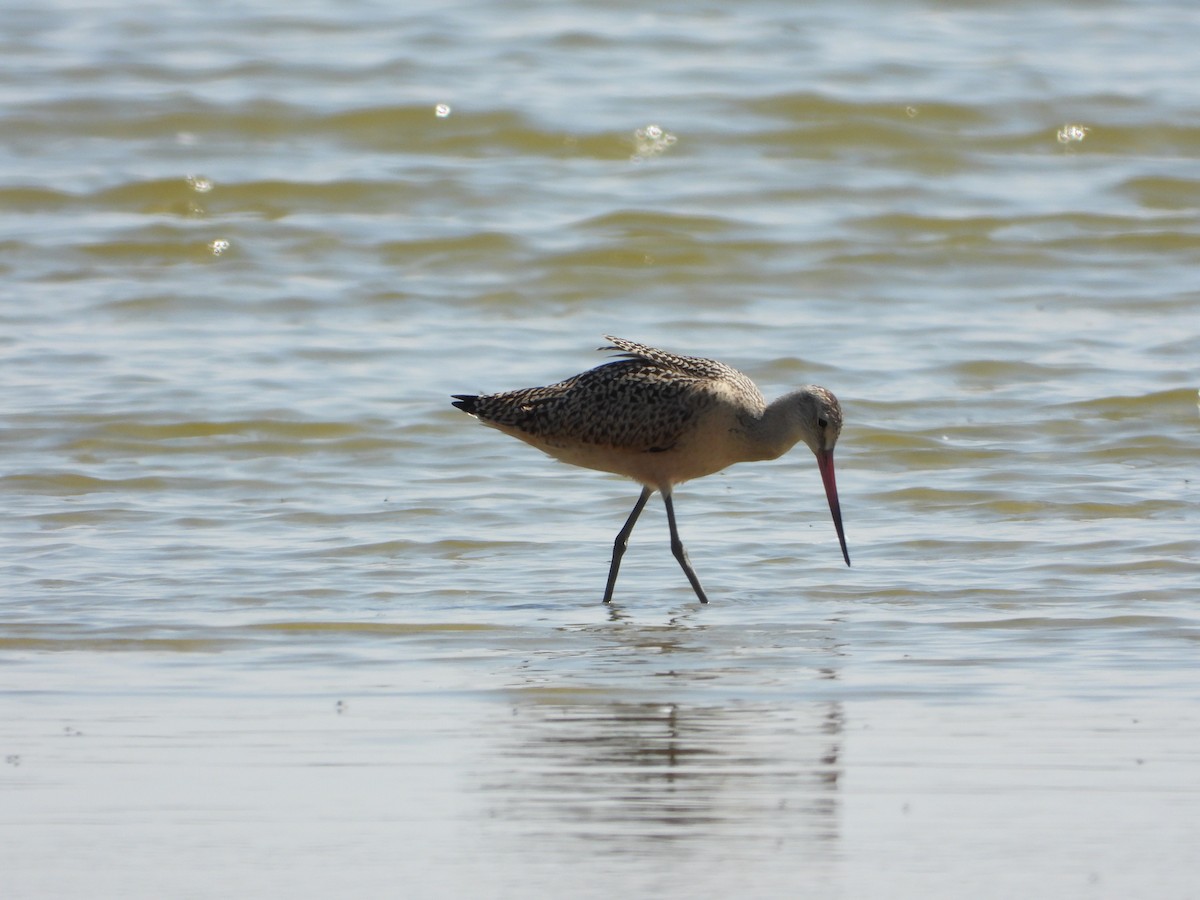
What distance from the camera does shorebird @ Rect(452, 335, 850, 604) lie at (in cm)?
737

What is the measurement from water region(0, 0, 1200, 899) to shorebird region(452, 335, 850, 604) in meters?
0.43

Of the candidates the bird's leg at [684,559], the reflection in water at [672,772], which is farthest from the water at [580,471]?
the bird's leg at [684,559]

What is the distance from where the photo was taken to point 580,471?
30.7 feet

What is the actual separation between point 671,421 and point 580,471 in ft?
6.74

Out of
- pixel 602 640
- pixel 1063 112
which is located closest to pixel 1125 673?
pixel 602 640

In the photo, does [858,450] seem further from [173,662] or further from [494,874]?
[494,874]

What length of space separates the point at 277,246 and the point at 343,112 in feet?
10.8

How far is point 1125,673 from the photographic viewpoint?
5629mm

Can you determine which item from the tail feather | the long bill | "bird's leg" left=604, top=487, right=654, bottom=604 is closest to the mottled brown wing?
the tail feather

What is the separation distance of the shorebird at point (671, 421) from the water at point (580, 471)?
1.43 ft

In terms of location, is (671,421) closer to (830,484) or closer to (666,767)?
(830,484)

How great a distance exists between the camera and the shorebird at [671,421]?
24.2 feet

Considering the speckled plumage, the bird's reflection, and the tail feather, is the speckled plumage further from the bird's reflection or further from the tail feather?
the bird's reflection

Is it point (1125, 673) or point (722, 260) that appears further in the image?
point (722, 260)
